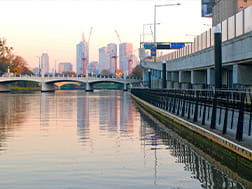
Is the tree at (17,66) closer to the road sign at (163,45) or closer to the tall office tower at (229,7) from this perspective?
the road sign at (163,45)

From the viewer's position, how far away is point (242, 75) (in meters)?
33.8

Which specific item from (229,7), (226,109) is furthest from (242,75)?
(229,7)

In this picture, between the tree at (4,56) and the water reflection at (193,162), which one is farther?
the tree at (4,56)

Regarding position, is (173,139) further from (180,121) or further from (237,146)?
(237,146)

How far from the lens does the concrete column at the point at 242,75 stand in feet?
109

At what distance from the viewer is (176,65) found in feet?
211

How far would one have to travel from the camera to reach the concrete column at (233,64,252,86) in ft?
109

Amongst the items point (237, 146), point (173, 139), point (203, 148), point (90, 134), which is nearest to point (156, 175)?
point (237, 146)

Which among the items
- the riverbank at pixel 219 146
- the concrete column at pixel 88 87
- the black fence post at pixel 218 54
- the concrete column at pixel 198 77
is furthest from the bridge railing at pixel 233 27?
the concrete column at pixel 88 87

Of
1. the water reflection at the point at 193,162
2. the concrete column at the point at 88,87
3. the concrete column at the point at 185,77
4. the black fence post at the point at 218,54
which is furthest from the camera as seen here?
the concrete column at the point at 88,87

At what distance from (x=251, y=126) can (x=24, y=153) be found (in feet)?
24.8

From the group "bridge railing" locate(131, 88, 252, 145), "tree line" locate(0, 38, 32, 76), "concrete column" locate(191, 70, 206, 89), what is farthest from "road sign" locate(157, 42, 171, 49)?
"bridge railing" locate(131, 88, 252, 145)

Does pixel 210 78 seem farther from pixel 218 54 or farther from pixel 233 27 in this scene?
pixel 218 54

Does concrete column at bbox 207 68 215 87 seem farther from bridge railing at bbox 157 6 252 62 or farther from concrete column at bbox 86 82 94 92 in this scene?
concrete column at bbox 86 82 94 92
